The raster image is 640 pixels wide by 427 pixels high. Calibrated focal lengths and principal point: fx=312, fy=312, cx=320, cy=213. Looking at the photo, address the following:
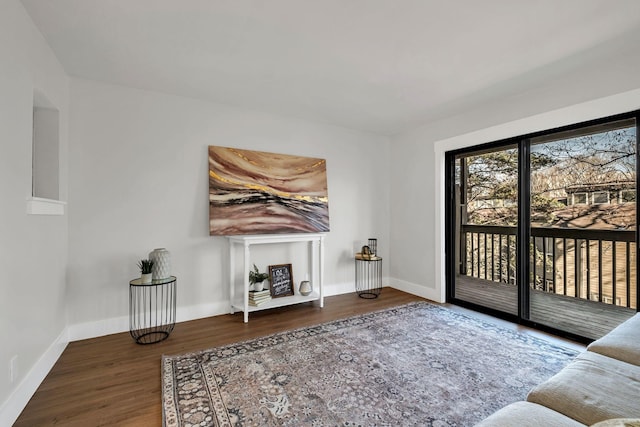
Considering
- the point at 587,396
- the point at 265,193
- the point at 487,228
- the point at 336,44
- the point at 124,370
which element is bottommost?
the point at 124,370

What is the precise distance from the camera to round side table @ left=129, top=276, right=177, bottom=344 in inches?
114

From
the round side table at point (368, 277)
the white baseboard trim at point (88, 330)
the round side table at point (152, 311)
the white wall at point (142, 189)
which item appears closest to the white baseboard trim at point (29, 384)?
the white baseboard trim at point (88, 330)

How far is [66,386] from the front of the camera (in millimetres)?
2037

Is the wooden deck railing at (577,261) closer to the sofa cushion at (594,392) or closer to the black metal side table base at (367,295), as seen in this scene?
the black metal side table base at (367,295)

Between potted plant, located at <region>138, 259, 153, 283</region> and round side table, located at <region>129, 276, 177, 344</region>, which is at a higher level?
potted plant, located at <region>138, 259, 153, 283</region>

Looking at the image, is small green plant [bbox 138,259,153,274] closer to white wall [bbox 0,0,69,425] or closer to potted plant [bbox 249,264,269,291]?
white wall [bbox 0,0,69,425]

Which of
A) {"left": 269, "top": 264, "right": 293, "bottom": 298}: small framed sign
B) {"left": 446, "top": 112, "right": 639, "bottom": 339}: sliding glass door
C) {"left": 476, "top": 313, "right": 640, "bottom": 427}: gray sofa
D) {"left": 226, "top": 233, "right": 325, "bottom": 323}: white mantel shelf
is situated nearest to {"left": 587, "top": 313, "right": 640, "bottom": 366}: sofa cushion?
{"left": 476, "top": 313, "right": 640, "bottom": 427}: gray sofa

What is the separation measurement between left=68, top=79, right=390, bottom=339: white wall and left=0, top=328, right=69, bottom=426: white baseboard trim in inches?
17.0

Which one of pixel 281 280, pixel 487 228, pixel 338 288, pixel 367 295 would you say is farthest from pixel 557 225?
pixel 281 280

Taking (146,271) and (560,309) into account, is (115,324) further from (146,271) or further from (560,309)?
(560,309)

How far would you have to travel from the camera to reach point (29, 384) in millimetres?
1892

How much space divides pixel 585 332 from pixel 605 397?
222 centimetres

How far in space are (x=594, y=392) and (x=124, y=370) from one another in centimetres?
268

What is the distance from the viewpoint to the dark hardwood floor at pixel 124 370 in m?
1.75
